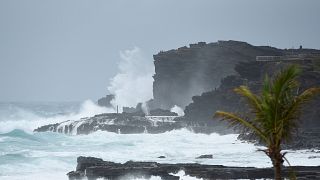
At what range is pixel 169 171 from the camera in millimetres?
33781

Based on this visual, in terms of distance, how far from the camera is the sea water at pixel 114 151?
3919cm

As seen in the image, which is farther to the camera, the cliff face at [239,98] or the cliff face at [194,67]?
the cliff face at [194,67]

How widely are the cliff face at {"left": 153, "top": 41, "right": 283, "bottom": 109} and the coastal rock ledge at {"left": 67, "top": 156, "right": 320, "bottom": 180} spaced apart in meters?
61.4

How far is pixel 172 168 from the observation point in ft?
111

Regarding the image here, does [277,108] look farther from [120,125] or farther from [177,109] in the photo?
[177,109]

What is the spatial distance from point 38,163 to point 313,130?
28377 mm

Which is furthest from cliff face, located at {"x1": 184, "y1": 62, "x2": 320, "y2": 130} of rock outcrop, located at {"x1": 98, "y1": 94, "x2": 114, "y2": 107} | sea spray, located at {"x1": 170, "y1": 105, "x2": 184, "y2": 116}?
rock outcrop, located at {"x1": 98, "y1": 94, "x2": 114, "y2": 107}

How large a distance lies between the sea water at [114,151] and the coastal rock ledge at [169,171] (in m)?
1.32

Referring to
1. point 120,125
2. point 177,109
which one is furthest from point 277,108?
point 177,109

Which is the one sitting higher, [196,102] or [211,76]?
[211,76]

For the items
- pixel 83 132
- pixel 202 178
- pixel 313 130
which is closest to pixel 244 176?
pixel 202 178

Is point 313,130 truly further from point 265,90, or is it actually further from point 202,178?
point 265,90

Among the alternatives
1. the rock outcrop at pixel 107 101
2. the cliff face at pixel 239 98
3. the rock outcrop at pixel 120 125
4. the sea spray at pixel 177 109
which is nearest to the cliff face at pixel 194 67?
the sea spray at pixel 177 109

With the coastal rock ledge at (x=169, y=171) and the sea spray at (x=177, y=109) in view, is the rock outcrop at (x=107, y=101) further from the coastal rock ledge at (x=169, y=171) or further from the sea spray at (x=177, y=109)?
the coastal rock ledge at (x=169, y=171)
